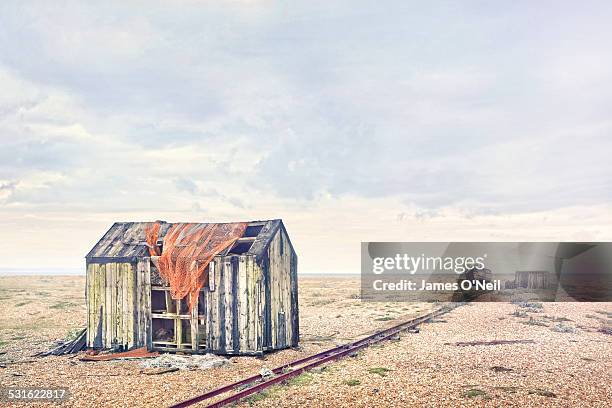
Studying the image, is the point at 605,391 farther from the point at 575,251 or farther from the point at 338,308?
the point at 575,251

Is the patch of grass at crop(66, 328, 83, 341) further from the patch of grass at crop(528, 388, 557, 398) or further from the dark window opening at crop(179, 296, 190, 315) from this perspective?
the patch of grass at crop(528, 388, 557, 398)

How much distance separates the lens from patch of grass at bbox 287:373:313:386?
54.5ft

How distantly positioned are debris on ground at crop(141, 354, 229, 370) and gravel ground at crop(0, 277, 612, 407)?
1.47ft

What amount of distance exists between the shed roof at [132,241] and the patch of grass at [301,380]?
18.4 ft

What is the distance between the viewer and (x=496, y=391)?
621 inches

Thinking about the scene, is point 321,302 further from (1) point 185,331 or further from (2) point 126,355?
(2) point 126,355

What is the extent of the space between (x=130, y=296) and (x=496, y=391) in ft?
48.2

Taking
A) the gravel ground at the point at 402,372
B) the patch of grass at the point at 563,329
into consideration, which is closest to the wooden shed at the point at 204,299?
the gravel ground at the point at 402,372

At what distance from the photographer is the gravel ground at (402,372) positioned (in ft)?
49.1

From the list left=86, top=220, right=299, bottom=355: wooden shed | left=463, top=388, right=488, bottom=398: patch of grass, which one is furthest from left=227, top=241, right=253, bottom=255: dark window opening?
left=463, top=388, right=488, bottom=398: patch of grass

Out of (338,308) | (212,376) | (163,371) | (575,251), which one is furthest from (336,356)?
(575,251)

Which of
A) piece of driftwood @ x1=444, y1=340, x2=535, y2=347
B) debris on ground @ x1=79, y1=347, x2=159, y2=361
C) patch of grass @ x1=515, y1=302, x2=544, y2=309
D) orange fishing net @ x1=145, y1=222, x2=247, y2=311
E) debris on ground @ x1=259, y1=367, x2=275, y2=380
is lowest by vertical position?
patch of grass @ x1=515, y1=302, x2=544, y2=309

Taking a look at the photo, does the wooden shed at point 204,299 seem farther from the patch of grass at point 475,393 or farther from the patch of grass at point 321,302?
the patch of grass at point 321,302

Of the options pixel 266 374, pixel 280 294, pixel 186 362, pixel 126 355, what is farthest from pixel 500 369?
pixel 126 355
